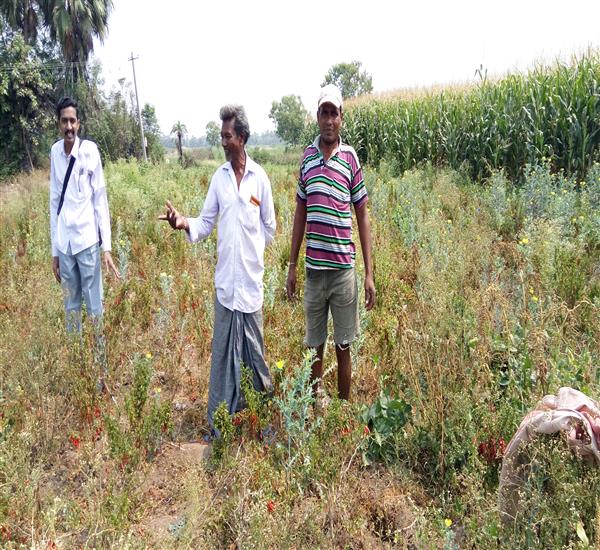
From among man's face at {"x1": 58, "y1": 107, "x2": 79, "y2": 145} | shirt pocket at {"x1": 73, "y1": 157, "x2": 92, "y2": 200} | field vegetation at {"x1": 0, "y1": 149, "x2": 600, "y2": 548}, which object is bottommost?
field vegetation at {"x1": 0, "y1": 149, "x2": 600, "y2": 548}

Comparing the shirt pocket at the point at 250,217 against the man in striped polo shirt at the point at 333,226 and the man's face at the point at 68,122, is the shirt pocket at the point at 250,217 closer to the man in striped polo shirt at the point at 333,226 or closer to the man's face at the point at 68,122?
the man in striped polo shirt at the point at 333,226

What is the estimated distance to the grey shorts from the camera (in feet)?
9.32

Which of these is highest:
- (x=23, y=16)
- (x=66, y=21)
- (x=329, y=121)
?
(x=23, y=16)

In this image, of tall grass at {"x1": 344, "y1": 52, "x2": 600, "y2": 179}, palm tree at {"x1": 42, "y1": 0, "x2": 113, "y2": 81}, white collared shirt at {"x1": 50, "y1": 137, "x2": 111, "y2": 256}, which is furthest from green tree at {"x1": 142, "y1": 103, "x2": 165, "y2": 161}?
white collared shirt at {"x1": 50, "y1": 137, "x2": 111, "y2": 256}

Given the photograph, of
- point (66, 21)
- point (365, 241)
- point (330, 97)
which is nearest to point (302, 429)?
A: point (365, 241)

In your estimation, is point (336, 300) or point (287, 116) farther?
point (287, 116)

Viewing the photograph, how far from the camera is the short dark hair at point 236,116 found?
2605mm

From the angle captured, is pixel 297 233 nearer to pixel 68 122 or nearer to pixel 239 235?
pixel 239 235

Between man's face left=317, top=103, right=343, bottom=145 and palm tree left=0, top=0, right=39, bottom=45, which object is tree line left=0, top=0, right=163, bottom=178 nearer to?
palm tree left=0, top=0, right=39, bottom=45

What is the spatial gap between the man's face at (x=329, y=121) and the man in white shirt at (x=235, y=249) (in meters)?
0.43

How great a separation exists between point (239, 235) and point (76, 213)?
1364mm

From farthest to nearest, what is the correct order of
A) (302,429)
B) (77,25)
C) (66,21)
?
(77,25) < (66,21) < (302,429)

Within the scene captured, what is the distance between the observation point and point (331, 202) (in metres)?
2.74

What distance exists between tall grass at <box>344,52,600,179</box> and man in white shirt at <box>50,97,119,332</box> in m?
5.59
